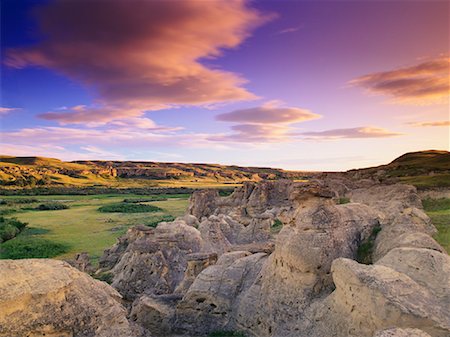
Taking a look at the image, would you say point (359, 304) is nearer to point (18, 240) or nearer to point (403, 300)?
point (403, 300)

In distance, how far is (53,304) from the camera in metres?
12.3

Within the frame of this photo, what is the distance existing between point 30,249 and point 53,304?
41228 mm

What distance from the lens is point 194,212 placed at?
5875 centimetres

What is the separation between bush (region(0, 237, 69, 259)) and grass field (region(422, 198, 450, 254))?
40.2 metres

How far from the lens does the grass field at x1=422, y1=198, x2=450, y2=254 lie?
19.4 m

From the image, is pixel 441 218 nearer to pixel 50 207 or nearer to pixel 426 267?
pixel 426 267

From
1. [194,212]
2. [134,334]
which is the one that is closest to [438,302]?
[134,334]

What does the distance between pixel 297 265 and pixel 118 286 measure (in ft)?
51.1

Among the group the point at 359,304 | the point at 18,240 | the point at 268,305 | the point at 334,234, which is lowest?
the point at 18,240

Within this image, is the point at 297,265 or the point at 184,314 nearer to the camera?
the point at 297,265

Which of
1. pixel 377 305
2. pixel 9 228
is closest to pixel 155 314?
pixel 377 305

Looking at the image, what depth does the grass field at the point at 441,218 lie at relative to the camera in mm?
19364

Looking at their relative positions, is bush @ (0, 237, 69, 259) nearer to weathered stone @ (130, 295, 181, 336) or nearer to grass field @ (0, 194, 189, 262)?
grass field @ (0, 194, 189, 262)

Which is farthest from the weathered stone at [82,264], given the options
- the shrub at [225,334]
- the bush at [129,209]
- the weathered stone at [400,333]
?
the bush at [129,209]
